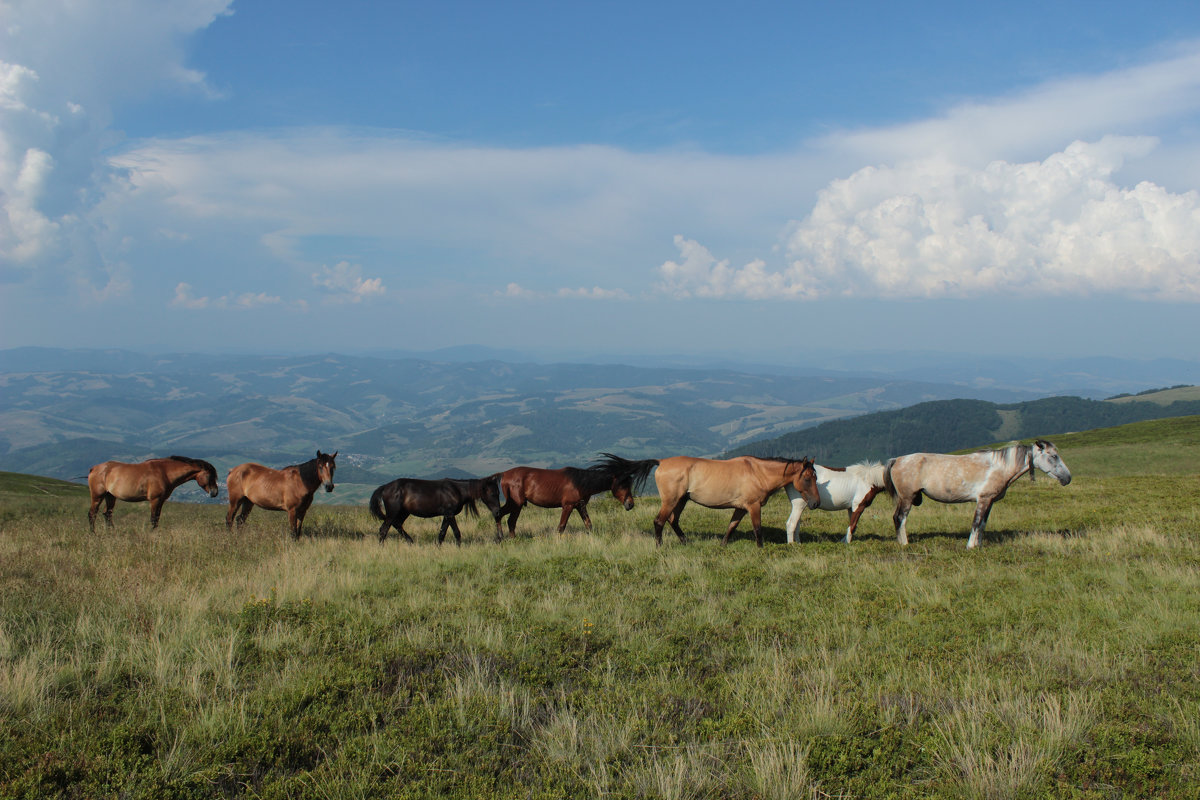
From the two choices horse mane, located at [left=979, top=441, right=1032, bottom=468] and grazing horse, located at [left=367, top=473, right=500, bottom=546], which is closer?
horse mane, located at [left=979, top=441, right=1032, bottom=468]

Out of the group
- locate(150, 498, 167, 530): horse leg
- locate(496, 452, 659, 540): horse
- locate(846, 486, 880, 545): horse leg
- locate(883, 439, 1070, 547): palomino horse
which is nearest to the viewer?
locate(883, 439, 1070, 547): palomino horse

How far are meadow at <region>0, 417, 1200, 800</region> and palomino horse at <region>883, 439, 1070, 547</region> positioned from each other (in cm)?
141

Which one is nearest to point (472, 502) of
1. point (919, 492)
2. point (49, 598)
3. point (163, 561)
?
point (163, 561)

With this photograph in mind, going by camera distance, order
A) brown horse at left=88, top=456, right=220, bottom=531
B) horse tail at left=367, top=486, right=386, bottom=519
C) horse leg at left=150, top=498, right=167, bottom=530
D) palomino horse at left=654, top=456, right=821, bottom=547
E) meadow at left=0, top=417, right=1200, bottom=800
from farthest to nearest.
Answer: brown horse at left=88, top=456, right=220, bottom=531 → horse leg at left=150, top=498, right=167, bottom=530 → horse tail at left=367, top=486, right=386, bottom=519 → palomino horse at left=654, top=456, right=821, bottom=547 → meadow at left=0, top=417, right=1200, bottom=800

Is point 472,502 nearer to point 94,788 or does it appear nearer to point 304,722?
point 304,722

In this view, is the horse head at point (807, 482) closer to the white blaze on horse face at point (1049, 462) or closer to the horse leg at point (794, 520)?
the horse leg at point (794, 520)

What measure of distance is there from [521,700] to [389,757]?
136cm

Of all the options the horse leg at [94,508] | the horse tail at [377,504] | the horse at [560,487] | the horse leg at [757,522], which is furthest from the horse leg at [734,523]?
the horse leg at [94,508]

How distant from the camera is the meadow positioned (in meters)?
4.54

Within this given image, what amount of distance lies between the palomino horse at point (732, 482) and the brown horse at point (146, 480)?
1210cm

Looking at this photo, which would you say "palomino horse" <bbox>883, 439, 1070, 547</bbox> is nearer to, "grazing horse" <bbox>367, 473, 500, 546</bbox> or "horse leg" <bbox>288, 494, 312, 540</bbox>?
"grazing horse" <bbox>367, 473, 500, 546</bbox>

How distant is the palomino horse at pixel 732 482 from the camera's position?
13.4 metres

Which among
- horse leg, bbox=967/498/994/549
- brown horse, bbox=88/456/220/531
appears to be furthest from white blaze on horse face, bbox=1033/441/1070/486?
brown horse, bbox=88/456/220/531

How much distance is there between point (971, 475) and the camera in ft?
43.7
